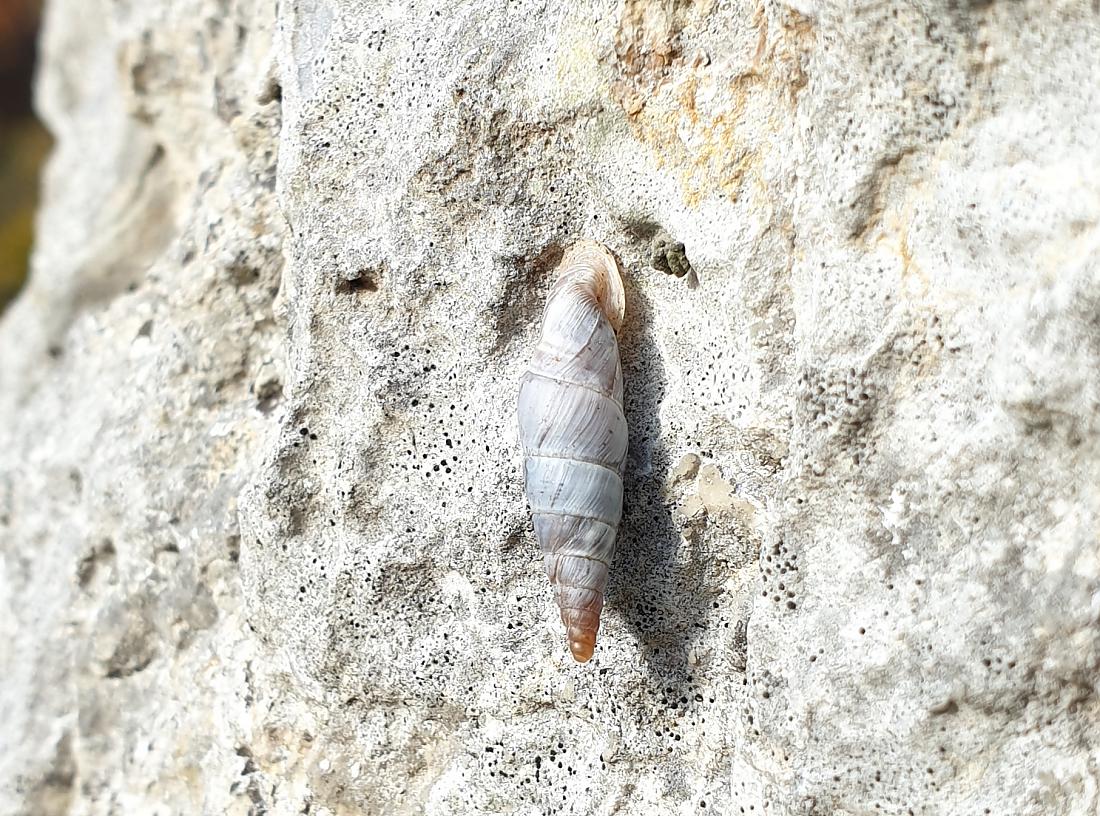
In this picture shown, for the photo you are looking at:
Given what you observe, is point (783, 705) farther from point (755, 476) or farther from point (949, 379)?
point (949, 379)

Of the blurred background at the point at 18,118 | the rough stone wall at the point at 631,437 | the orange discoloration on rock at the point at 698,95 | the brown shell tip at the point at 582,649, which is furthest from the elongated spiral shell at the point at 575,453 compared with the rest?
the blurred background at the point at 18,118

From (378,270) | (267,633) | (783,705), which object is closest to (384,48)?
(378,270)

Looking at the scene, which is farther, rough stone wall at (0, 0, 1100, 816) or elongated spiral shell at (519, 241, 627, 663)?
elongated spiral shell at (519, 241, 627, 663)

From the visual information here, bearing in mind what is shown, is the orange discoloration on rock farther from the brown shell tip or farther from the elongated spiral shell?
the brown shell tip

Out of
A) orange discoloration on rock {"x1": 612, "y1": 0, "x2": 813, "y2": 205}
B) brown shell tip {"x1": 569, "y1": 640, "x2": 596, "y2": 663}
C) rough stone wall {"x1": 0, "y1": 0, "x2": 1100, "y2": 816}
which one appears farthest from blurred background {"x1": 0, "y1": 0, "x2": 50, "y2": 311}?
brown shell tip {"x1": 569, "y1": 640, "x2": 596, "y2": 663}

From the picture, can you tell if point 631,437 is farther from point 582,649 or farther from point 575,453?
point 582,649
